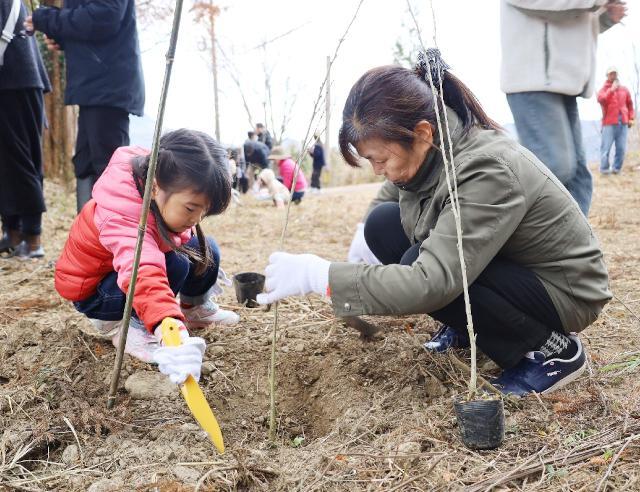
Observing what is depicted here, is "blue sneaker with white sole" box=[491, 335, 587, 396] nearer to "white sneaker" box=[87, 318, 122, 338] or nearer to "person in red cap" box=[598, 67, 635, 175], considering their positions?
"white sneaker" box=[87, 318, 122, 338]

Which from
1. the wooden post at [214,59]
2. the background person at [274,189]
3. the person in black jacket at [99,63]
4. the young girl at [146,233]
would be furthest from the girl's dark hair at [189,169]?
the wooden post at [214,59]

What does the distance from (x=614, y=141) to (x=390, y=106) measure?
8286 millimetres

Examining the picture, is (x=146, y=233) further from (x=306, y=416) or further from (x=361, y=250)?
(x=361, y=250)

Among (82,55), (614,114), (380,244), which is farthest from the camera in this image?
(614,114)

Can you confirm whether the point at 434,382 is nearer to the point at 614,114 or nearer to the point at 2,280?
the point at 2,280

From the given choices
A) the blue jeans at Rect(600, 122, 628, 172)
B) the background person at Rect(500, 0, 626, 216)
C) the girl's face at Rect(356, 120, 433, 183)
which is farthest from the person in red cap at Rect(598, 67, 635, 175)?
the girl's face at Rect(356, 120, 433, 183)

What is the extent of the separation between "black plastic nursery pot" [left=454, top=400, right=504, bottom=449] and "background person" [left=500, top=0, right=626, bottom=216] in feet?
4.63

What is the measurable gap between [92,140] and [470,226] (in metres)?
2.22

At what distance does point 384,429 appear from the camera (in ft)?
5.11

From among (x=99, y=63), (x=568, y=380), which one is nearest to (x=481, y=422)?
(x=568, y=380)

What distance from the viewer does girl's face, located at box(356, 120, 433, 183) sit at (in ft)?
5.28

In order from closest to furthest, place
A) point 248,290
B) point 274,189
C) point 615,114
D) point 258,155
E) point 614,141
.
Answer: point 248,290, point 274,189, point 615,114, point 614,141, point 258,155

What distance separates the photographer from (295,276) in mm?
1565

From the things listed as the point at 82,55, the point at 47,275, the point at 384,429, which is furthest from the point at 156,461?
the point at 82,55
